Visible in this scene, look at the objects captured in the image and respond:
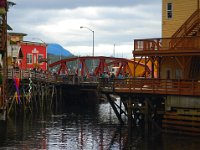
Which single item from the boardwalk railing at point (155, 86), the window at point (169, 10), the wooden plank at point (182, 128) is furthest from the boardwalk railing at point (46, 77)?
the wooden plank at point (182, 128)

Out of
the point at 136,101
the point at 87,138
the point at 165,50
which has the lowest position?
the point at 87,138

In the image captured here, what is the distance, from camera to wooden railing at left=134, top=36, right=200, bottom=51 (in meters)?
38.9

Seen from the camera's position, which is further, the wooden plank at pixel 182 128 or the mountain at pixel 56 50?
the mountain at pixel 56 50

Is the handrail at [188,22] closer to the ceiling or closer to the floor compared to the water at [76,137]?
closer to the ceiling

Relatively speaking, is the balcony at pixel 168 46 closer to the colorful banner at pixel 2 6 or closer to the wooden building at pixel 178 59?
the wooden building at pixel 178 59

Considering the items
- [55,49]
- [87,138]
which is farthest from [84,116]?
[55,49]

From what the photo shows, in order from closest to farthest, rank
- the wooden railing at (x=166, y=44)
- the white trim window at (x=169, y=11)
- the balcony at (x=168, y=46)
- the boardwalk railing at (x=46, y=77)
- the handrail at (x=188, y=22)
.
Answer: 1. the balcony at (x=168, y=46)
2. the wooden railing at (x=166, y=44)
3. the handrail at (x=188, y=22)
4. the white trim window at (x=169, y=11)
5. the boardwalk railing at (x=46, y=77)

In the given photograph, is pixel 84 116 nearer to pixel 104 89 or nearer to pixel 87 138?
pixel 104 89

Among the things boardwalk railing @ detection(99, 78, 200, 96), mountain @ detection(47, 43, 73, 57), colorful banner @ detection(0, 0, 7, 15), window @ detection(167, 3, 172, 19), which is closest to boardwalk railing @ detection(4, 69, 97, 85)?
colorful banner @ detection(0, 0, 7, 15)

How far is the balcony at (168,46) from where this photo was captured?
38719 millimetres

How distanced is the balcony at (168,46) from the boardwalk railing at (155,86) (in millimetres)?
2314

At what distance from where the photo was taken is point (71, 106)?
229ft

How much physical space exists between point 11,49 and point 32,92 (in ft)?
25.5

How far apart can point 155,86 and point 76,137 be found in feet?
24.9
